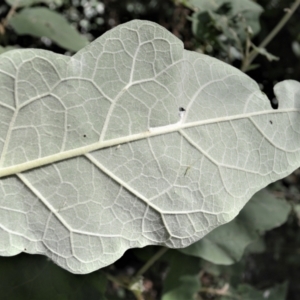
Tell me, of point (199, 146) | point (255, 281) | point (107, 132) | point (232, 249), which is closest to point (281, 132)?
point (199, 146)

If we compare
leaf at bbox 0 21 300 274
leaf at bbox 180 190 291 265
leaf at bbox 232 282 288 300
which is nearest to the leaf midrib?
leaf at bbox 0 21 300 274

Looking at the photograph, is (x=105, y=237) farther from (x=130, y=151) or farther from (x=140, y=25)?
(x=140, y=25)

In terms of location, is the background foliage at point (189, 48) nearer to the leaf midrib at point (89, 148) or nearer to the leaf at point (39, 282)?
the leaf at point (39, 282)

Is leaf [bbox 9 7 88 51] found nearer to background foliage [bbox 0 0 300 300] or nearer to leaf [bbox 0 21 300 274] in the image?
background foliage [bbox 0 0 300 300]

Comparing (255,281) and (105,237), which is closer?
(105,237)

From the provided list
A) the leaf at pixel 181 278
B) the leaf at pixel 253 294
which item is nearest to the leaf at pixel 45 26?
the leaf at pixel 181 278
